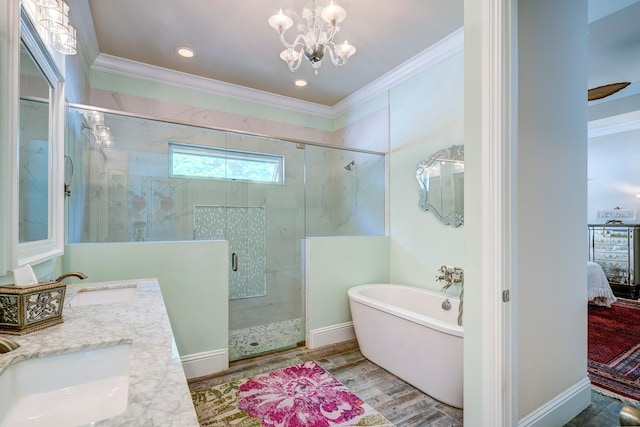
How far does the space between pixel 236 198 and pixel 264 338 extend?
4.52 feet

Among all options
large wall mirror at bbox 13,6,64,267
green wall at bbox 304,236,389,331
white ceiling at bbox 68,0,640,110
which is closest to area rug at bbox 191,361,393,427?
green wall at bbox 304,236,389,331

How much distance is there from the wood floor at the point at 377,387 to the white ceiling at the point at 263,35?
2731mm

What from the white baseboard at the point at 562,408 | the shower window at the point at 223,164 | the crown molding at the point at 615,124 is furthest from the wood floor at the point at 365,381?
the crown molding at the point at 615,124

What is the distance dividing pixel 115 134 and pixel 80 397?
219 cm

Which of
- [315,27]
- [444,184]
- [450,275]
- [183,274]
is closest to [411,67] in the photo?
[444,184]

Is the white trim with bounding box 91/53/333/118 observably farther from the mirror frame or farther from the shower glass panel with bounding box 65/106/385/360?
the mirror frame

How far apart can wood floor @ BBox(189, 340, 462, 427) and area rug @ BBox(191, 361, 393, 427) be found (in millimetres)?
83

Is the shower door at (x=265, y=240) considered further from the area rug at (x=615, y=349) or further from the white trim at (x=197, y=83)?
the area rug at (x=615, y=349)

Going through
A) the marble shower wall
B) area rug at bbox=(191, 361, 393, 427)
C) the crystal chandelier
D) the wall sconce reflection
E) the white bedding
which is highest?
the crystal chandelier

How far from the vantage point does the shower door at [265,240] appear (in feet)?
9.66

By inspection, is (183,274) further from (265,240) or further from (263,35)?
(263,35)

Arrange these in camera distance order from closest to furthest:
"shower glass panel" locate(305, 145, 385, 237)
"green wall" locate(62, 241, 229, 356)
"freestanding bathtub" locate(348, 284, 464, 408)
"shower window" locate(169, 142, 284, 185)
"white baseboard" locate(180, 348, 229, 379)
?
1. "freestanding bathtub" locate(348, 284, 464, 408)
2. "green wall" locate(62, 241, 229, 356)
3. "white baseboard" locate(180, 348, 229, 379)
4. "shower window" locate(169, 142, 284, 185)
5. "shower glass panel" locate(305, 145, 385, 237)

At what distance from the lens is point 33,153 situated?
52.1 inches

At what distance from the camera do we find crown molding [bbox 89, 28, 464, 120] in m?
2.72
